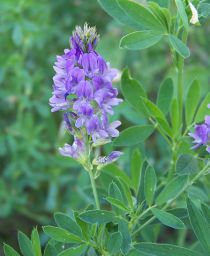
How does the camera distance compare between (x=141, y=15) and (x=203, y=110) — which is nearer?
(x=141, y=15)

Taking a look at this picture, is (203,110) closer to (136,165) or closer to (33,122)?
(136,165)

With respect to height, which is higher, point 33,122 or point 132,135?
point 132,135

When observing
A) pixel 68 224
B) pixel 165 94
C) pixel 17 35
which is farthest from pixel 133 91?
pixel 17 35

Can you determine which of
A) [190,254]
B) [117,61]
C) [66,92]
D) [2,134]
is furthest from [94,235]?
[117,61]

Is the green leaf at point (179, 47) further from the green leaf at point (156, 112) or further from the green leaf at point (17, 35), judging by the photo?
the green leaf at point (17, 35)

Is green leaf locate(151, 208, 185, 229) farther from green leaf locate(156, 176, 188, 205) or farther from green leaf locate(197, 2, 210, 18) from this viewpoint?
green leaf locate(197, 2, 210, 18)

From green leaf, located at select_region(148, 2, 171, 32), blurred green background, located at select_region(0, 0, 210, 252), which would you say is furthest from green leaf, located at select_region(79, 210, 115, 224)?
blurred green background, located at select_region(0, 0, 210, 252)

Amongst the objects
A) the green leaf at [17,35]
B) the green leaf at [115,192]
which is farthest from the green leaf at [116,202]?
the green leaf at [17,35]
